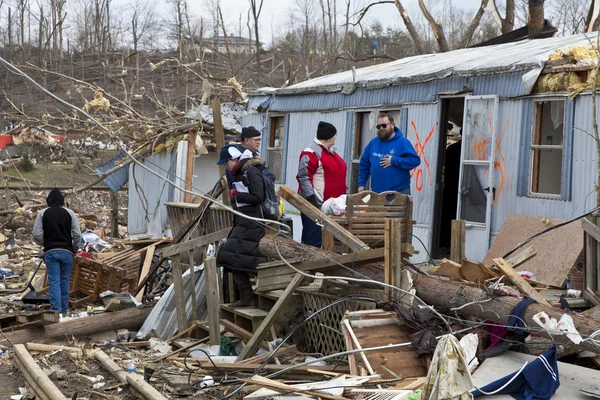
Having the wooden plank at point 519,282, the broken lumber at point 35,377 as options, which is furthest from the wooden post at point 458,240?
the broken lumber at point 35,377

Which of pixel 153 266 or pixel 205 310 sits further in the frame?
pixel 153 266

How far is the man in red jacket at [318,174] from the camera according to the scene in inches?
392


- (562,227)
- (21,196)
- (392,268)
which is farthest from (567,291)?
(21,196)

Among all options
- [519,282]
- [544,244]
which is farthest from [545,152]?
[519,282]

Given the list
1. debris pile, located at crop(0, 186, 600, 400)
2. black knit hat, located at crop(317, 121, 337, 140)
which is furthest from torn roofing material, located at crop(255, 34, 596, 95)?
black knit hat, located at crop(317, 121, 337, 140)

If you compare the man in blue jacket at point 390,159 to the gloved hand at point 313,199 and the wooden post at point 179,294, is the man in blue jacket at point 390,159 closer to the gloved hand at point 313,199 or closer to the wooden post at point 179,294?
the gloved hand at point 313,199

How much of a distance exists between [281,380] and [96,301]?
6.41 metres

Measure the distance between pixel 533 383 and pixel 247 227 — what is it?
4.08 metres

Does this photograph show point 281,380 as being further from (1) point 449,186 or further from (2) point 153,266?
(2) point 153,266

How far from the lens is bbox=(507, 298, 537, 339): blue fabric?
6.92m

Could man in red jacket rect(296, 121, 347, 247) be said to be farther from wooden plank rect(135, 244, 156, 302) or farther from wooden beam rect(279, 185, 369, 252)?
wooden plank rect(135, 244, 156, 302)

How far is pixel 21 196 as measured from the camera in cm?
2508

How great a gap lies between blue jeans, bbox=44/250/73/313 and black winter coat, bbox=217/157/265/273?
3356 mm

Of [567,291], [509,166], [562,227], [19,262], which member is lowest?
[19,262]
